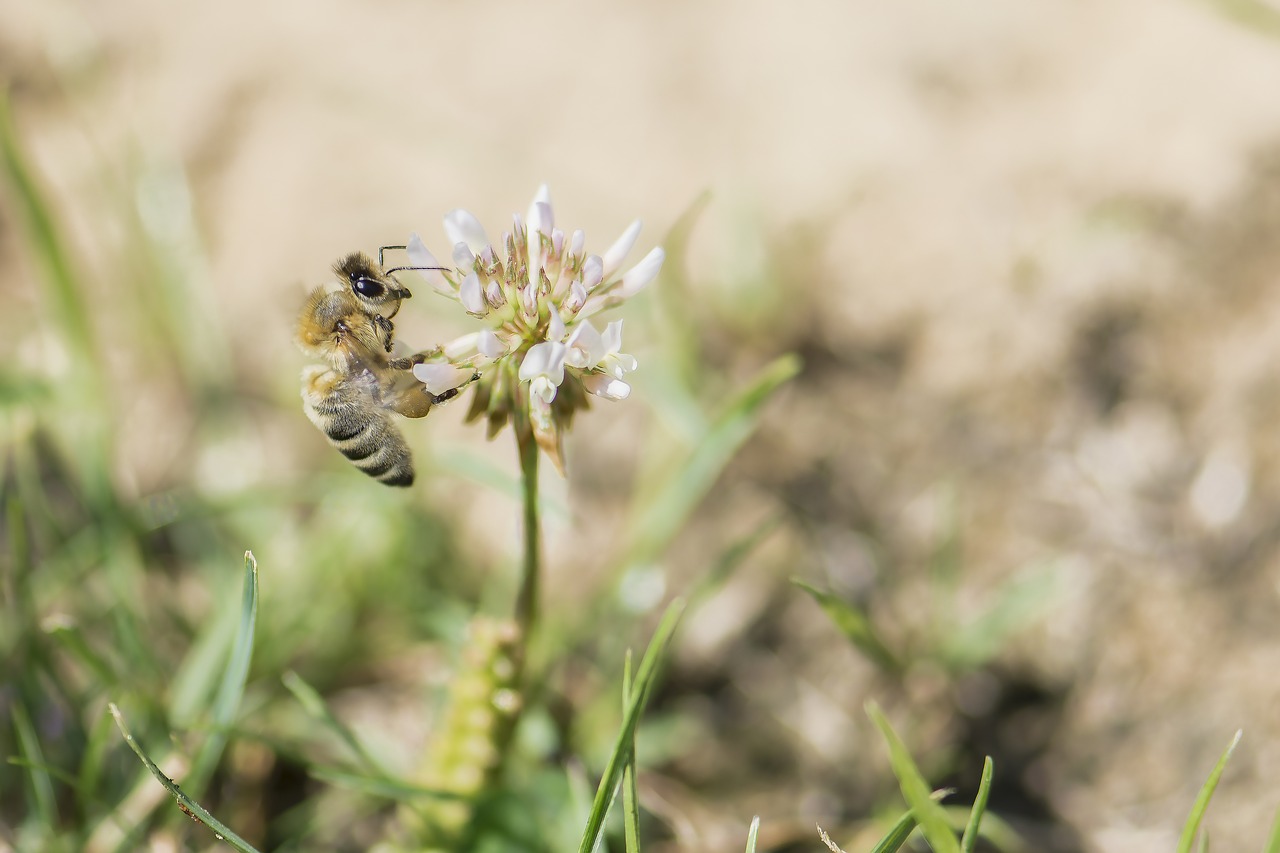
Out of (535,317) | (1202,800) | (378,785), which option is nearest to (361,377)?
(535,317)

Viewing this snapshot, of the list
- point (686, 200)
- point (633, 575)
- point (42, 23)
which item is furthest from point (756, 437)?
point (42, 23)

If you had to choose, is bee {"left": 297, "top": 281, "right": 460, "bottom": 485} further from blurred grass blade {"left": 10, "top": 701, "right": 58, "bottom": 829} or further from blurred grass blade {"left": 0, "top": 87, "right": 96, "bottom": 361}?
blurred grass blade {"left": 0, "top": 87, "right": 96, "bottom": 361}

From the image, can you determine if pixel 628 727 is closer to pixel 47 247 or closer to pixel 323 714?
pixel 323 714

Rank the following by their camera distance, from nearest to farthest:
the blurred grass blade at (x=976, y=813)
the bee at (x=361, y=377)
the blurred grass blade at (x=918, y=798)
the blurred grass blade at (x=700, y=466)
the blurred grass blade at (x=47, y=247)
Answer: the blurred grass blade at (x=918, y=798) < the blurred grass blade at (x=976, y=813) < the bee at (x=361, y=377) < the blurred grass blade at (x=700, y=466) < the blurred grass blade at (x=47, y=247)

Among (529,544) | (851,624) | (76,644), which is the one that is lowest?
(76,644)

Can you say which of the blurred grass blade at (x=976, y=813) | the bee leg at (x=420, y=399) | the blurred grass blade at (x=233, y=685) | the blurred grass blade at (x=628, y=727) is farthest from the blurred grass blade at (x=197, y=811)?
the blurred grass blade at (x=976, y=813)

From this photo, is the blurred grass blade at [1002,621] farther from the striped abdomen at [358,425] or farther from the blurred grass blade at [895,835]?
the striped abdomen at [358,425]

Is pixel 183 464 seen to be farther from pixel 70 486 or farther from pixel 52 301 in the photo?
pixel 52 301
